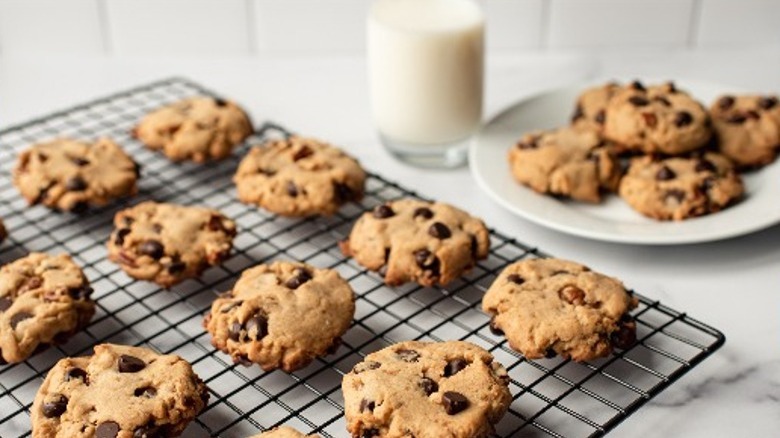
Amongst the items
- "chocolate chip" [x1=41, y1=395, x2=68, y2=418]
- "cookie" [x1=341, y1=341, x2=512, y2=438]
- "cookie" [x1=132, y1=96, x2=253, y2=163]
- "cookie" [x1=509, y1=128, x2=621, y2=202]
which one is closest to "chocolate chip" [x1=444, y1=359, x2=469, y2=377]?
"cookie" [x1=341, y1=341, x2=512, y2=438]

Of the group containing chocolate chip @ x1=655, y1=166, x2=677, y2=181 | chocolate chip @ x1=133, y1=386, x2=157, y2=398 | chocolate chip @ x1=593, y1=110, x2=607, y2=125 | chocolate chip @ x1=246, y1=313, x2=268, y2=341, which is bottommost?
chocolate chip @ x1=133, y1=386, x2=157, y2=398

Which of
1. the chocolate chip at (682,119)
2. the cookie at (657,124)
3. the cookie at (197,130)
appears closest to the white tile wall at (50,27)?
the cookie at (197,130)

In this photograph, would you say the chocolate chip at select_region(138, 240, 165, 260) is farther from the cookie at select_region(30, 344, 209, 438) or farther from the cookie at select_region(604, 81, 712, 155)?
the cookie at select_region(604, 81, 712, 155)

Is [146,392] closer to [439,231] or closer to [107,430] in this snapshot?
[107,430]

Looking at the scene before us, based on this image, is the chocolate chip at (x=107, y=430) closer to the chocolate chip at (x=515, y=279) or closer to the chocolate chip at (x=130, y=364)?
the chocolate chip at (x=130, y=364)

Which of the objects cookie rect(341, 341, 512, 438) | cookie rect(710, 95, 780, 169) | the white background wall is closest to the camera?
cookie rect(341, 341, 512, 438)
